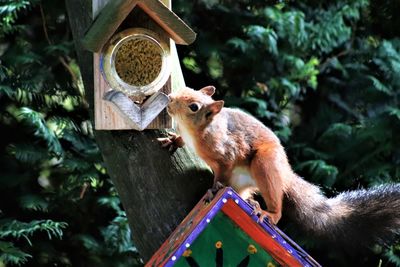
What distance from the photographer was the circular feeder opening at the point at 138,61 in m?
2.88

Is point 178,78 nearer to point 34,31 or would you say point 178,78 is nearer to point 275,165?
point 275,165

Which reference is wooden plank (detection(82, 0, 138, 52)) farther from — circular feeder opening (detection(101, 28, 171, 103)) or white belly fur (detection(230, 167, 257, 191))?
white belly fur (detection(230, 167, 257, 191))

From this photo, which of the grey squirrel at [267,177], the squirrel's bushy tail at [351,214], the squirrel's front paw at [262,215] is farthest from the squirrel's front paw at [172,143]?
the squirrel's bushy tail at [351,214]

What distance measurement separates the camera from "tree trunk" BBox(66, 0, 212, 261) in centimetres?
290

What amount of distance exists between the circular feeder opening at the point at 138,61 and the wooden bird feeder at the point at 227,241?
596 mm

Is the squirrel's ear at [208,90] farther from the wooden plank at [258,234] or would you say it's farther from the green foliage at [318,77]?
the green foliage at [318,77]

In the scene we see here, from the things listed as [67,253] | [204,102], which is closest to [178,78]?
[204,102]

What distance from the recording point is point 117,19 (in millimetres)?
2760

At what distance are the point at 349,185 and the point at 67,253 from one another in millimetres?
1886

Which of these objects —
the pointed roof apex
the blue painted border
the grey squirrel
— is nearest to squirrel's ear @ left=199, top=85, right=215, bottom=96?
the grey squirrel

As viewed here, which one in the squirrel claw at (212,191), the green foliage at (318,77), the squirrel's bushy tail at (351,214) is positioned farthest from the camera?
the green foliage at (318,77)

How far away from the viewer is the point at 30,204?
13.8 feet

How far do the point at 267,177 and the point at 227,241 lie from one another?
0.36m

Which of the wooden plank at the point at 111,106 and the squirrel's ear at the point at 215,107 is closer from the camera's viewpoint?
the squirrel's ear at the point at 215,107
